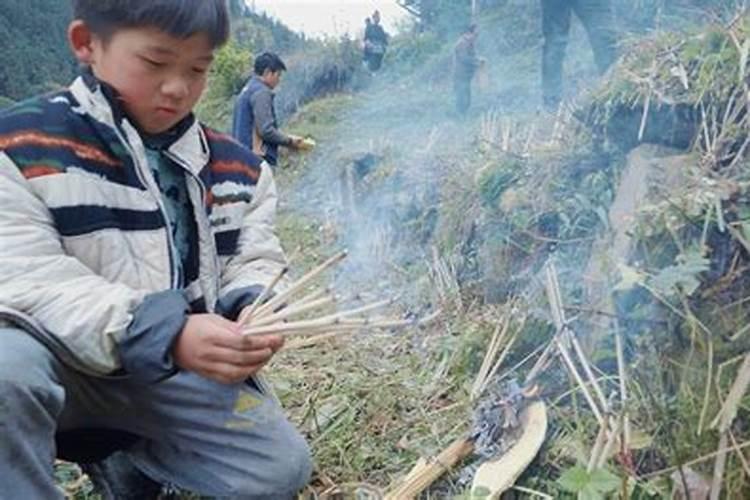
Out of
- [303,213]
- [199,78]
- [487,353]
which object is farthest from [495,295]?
[303,213]

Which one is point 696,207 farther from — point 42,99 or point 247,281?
point 42,99

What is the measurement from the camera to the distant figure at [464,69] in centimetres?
940

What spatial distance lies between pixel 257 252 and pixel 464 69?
8046mm

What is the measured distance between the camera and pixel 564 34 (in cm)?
571

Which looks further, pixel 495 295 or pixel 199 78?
pixel 495 295

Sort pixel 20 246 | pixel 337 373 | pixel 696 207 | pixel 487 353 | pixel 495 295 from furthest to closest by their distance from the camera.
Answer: pixel 495 295 < pixel 337 373 < pixel 487 353 < pixel 696 207 < pixel 20 246

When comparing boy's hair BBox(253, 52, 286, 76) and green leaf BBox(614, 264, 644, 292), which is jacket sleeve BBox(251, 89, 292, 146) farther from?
green leaf BBox(614, 264, 644, 292)

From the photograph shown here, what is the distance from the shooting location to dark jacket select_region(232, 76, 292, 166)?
21.2 ft

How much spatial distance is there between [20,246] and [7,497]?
47 cm

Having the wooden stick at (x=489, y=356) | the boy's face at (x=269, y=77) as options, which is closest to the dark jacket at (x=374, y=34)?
the boy's face at (x=269, y=77)

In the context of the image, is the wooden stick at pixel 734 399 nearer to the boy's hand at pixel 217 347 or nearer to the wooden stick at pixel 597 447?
the wooden stick at pixel 597 447

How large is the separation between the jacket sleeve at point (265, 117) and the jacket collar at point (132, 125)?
15.3 feet

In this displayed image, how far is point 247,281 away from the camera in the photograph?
181 cm

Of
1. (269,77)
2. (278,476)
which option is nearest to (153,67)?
(278,476)
